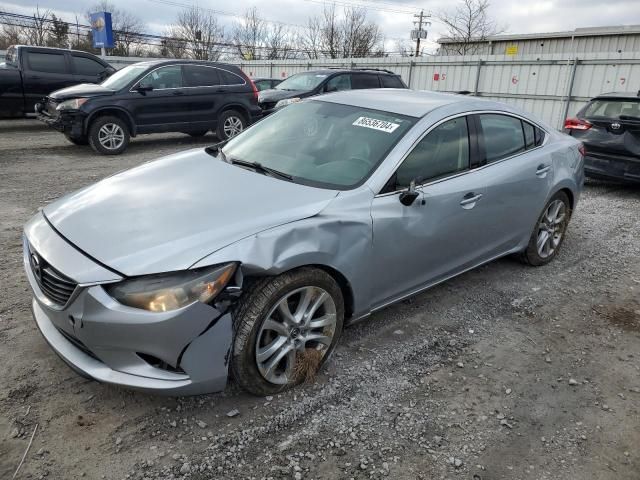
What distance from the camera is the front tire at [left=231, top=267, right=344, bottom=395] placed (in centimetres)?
246

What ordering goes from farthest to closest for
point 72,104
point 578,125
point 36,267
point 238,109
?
point 238,109
point 72,104
point 578,125
point 36,267

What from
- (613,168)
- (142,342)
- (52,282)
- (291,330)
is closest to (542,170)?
(291,330)

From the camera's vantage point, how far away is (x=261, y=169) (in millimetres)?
3262

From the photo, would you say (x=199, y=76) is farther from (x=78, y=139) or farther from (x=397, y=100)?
(x=397, y=100)

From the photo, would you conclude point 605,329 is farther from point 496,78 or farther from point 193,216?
point 496,78

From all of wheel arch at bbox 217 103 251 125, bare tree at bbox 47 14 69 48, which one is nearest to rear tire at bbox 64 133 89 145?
wheel arch at bbox 217 103 251 125

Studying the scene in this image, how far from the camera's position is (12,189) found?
6625 millimetres

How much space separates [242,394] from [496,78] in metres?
15.2

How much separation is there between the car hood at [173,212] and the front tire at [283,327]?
0.32 m

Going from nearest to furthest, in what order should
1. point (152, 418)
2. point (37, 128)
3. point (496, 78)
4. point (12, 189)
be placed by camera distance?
point (152, 418)
point (12, 189)
point (37, 128)
point (496, 78)

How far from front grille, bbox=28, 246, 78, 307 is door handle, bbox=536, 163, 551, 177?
12.1 ft

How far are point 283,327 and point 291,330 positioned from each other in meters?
0.07

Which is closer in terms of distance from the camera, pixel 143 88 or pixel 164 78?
pixel 143 88

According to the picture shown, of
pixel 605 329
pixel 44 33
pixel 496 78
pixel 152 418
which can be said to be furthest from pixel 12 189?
pixel 44 33
